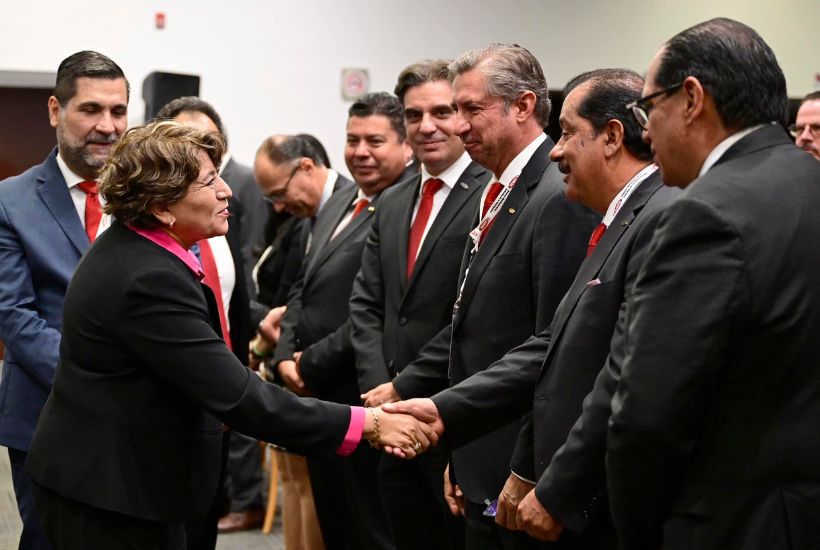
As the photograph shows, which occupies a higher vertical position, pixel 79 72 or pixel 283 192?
pixel 79 72

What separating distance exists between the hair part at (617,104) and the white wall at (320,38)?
5427 millimetres

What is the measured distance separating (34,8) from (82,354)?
17.7ft

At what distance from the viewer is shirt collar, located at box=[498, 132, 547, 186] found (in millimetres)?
3025

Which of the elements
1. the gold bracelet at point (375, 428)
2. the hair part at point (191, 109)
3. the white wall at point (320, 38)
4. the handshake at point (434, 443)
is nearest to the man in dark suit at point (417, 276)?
the handshake at point (434, 443)

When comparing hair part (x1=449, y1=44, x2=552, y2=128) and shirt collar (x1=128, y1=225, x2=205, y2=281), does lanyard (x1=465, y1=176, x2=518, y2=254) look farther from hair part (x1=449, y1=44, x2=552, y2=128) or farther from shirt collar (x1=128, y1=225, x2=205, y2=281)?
shirt collar (x1=128, y1=225, x2=205, y2=281)

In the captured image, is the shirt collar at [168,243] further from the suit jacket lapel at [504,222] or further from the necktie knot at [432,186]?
the necktie knot at [432,186]

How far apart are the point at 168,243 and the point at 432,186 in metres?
1.31

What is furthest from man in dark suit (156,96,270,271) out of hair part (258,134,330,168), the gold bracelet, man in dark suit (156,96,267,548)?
the gold bracelet

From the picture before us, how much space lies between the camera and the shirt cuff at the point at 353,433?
266 cm

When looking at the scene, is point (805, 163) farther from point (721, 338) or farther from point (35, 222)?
point (35, 222)

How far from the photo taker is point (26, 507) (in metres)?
3.20

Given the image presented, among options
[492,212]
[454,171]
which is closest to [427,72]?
[454,171]

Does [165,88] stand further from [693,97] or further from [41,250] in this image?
[693,97]

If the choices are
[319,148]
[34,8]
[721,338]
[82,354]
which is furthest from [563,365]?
[34,8]
